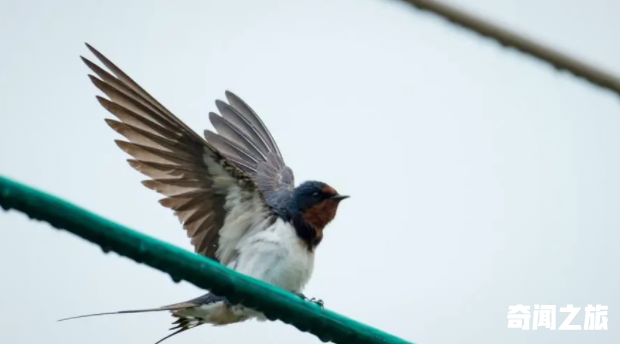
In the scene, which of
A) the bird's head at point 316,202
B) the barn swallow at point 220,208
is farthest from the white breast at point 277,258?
the bird's head at point 316,202

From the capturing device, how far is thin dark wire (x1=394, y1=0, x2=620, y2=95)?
59.4 inches

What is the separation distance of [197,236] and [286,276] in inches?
17.5

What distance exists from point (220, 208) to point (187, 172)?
9.2 inches

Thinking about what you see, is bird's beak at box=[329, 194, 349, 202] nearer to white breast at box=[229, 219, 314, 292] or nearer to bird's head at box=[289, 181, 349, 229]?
bird's head at box=[289, 181, 349, 229]

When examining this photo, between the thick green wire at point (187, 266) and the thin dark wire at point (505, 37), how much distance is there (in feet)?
1.94

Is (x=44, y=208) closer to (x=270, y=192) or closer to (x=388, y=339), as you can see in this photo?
(x=388, y=339)

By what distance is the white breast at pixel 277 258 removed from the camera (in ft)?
12.4

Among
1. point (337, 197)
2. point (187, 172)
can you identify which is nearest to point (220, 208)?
point (187, 172)

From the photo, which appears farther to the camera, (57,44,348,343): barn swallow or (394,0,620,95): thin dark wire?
(57,44,348,343): barn swallow

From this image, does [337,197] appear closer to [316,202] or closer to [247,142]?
[316,202]

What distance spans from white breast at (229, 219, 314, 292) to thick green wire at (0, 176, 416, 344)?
5.30 ft

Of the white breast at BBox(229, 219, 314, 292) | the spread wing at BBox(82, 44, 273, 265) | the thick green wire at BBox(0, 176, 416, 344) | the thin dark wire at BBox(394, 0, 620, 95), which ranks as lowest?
the thick green wire at BBox(0, 176, 416, 344)

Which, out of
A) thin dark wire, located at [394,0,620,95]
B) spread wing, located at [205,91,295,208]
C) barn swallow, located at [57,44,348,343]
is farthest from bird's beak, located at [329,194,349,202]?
thin dark wire, located at [394,0,620,95]

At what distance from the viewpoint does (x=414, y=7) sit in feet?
4.96
